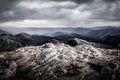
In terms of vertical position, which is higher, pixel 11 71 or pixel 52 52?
pixel 52 52

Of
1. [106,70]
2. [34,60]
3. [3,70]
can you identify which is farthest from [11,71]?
[106,70]

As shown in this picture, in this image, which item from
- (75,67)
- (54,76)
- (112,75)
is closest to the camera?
(112,75)

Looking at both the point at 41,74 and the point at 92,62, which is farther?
the point at 92,62

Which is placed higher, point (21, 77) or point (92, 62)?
point (92, 62)

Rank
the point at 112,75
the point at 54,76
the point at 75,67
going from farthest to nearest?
the point at 75,67 < the point at 54,76 < the point at 112,75

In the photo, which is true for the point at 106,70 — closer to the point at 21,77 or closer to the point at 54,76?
the point at 54,76

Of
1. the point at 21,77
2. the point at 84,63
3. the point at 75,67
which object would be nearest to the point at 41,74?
the point at 21,77

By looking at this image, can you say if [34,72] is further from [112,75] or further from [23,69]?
[112,75]

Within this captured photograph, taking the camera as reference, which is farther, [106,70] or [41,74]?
[41,74]

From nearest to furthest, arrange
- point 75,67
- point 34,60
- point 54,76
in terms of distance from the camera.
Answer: point 54,76, point 75,67, point 34,60
